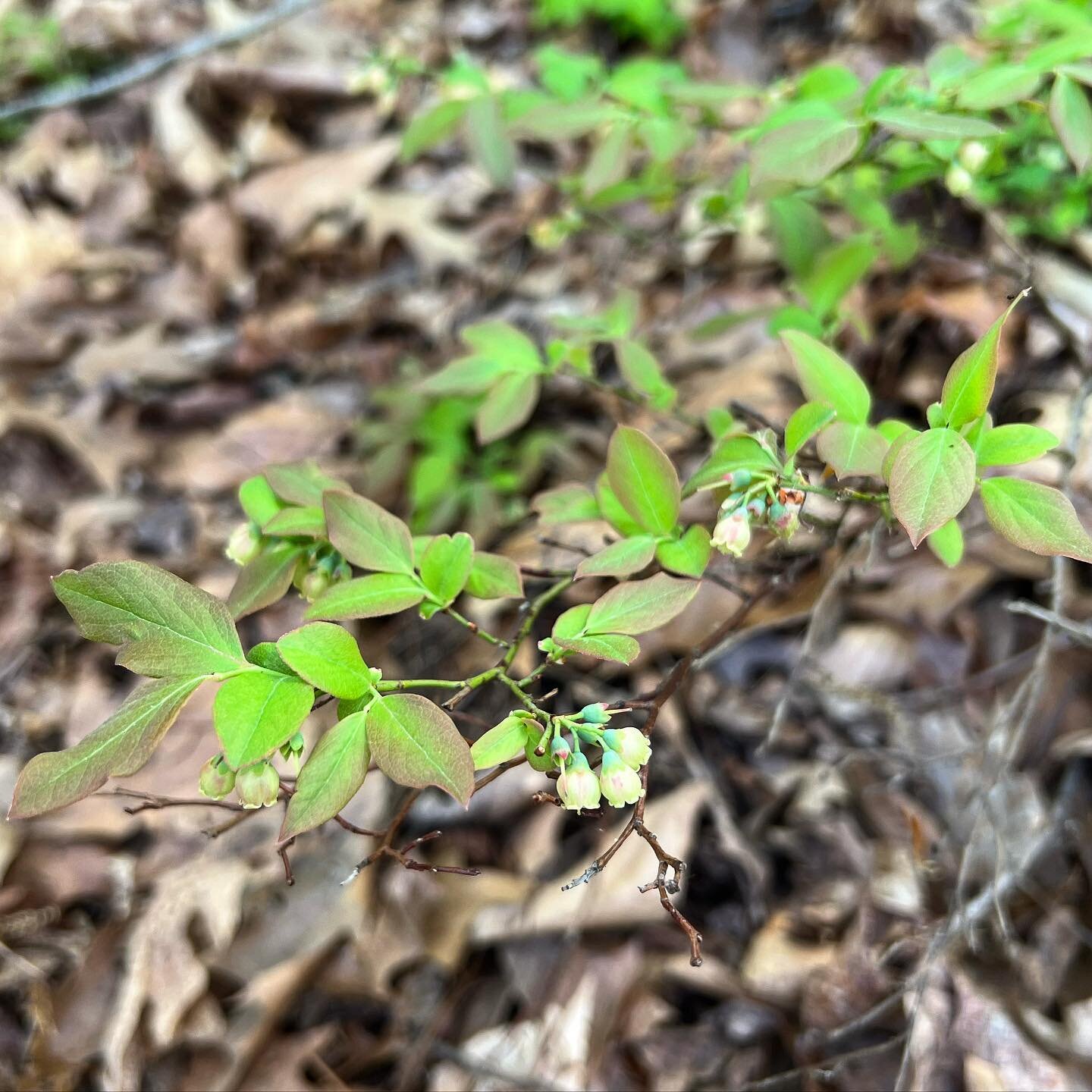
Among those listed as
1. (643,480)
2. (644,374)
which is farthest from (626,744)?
(644,374)

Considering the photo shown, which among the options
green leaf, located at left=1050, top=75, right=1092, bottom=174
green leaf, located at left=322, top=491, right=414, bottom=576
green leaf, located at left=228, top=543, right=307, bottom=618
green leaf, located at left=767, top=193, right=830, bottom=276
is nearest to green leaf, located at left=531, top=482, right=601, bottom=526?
green leaf, located at left=322, top=491, right=414, bottom=576

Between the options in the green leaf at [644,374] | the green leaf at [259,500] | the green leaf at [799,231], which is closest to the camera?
the green leaf at [259,500]

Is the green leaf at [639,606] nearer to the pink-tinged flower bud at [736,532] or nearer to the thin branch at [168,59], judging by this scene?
the pink-tinged flower bud at [736,532]

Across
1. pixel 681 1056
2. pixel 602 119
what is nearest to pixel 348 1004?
pixel 681 1056

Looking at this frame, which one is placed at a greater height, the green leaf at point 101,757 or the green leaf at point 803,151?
the green leaf at point 803,151

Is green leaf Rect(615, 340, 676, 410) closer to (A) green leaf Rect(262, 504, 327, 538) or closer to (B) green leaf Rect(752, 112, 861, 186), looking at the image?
(B) green leaf Rect(752, 112, 861, 186)

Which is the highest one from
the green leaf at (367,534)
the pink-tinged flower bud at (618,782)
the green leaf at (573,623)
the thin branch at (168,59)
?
the thin branch at (168,59)

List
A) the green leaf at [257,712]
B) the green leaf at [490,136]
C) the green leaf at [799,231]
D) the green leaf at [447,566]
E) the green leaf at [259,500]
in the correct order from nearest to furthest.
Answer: the green leaf at [257,712] → the green leaf at [447,566] → the green leaf at [259,500] → the green leaf at [799,231] → the green leaf at [490,136]

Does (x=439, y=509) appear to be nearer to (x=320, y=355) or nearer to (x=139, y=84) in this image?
(x=320, y=355)

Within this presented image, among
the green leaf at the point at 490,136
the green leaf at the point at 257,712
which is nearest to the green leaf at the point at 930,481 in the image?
the green leaf at the point at 257,712
